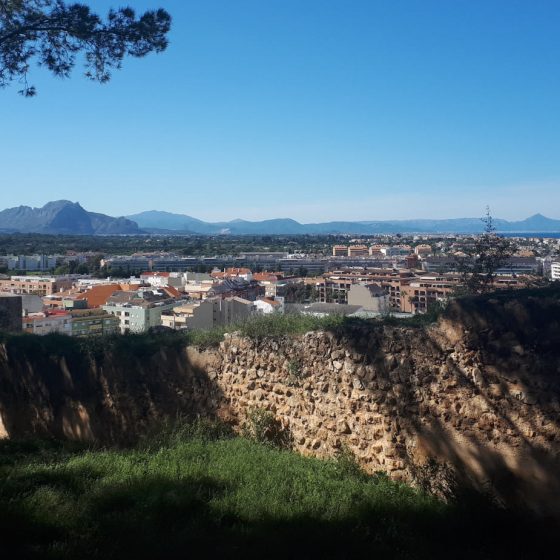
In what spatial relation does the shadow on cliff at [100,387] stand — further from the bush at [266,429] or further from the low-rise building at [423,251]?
the low-rise building at [423,251]

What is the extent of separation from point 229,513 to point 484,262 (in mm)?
9343

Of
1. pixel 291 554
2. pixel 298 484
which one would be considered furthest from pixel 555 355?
pixel 291 554

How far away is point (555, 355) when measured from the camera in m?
5.38

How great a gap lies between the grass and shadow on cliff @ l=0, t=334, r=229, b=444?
1420 millimetres

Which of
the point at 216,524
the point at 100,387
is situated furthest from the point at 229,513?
the point at 100,387

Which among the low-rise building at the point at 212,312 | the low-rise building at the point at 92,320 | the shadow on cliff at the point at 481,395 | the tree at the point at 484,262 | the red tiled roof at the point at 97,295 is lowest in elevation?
the red tiled roof at the point at 97,295

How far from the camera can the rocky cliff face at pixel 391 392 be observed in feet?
17.4

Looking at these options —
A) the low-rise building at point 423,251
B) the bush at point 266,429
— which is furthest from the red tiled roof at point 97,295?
the low-rise building at point 423,251

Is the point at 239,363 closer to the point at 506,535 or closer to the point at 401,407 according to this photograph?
the point at 401,407

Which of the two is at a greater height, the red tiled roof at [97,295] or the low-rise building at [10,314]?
the low-rise building at [10,314]

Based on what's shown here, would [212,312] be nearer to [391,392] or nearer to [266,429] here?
[266,429]

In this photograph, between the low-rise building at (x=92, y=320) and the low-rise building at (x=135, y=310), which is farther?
the low-rise building at (x=135, y=310)

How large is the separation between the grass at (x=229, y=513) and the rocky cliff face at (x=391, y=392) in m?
0.39

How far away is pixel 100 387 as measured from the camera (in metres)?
7.93
